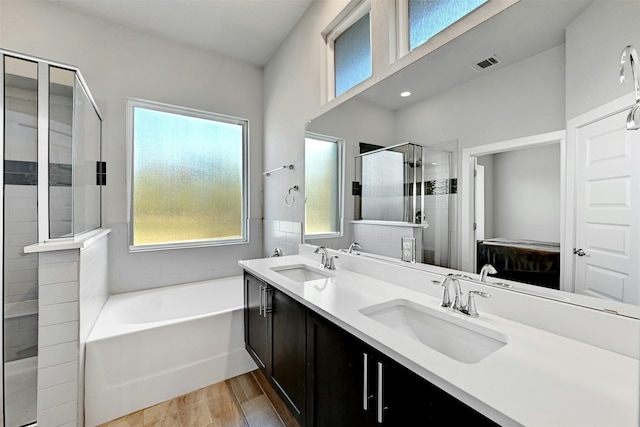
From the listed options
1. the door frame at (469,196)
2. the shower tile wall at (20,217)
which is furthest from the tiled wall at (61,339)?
the door frame at (469,196)

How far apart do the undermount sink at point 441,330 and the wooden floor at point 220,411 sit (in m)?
1.05

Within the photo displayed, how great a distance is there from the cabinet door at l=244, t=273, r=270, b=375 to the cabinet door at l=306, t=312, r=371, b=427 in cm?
55

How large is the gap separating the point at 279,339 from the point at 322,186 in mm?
1175

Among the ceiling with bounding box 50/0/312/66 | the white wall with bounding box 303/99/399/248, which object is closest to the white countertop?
the white wall with bounding box 303/99/399/248

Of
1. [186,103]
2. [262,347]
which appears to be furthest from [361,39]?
[262,347]

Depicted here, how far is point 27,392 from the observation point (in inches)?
59.7

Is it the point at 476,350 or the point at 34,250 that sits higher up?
the point at 34,250

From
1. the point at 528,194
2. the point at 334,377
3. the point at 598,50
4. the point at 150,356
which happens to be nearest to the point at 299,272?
the point at 334,377

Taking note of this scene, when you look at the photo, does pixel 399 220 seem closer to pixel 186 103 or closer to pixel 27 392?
pixel 27 392

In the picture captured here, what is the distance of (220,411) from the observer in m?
1.75

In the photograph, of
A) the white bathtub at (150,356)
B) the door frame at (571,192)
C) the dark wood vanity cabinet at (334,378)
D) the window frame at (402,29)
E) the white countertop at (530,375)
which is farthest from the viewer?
the white bathtub at (150,356)

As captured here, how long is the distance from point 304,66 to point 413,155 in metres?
1.56

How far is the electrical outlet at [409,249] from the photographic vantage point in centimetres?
147

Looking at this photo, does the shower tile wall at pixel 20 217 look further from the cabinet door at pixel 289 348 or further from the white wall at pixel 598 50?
the white wall at pixel 598 50
